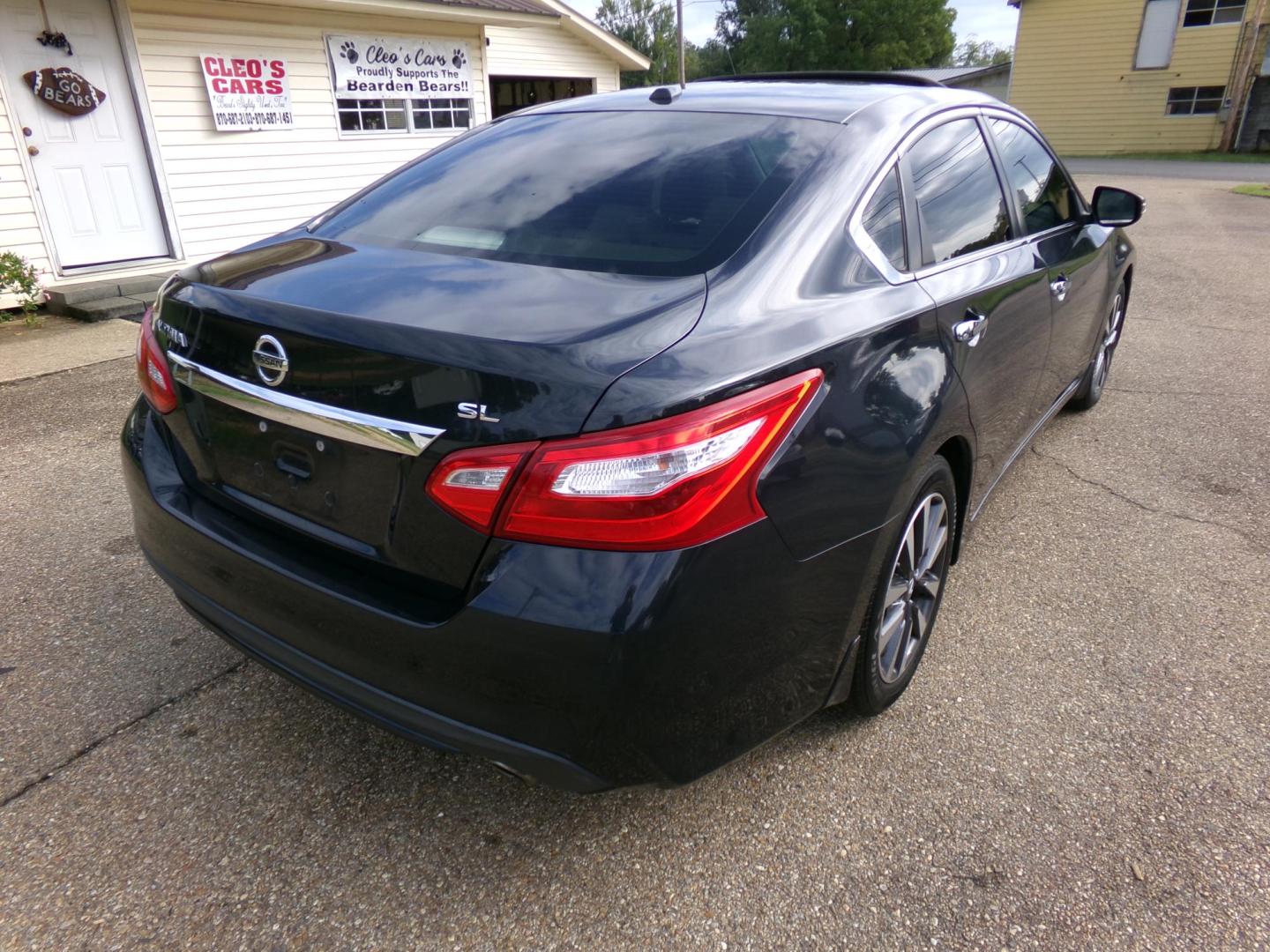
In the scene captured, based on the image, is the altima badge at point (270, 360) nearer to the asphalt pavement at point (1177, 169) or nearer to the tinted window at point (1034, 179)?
the tinted window at point (1034, 179)

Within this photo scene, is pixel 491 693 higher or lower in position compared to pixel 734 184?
lower

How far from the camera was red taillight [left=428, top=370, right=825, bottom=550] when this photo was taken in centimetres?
151

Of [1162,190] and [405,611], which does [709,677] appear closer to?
[405,611]

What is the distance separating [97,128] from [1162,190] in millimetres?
18628

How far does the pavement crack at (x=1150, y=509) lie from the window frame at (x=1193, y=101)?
106 ft

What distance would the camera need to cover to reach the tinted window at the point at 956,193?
245 centimetres

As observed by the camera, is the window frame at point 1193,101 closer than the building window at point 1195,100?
Yes

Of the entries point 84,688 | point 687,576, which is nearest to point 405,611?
point 687,576

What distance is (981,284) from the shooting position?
2.54 meters

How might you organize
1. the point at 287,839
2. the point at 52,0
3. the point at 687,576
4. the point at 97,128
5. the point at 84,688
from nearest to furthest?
the point at 687,576 < the point at 287,839 < the point at 84,688 < the point at 52,0 < the point at 97,128

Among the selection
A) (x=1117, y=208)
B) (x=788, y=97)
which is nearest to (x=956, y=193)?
(x=788, y=97)

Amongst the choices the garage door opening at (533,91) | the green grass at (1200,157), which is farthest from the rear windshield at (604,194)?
the green grass at (1200,157)

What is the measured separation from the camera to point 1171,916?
6.08 ft

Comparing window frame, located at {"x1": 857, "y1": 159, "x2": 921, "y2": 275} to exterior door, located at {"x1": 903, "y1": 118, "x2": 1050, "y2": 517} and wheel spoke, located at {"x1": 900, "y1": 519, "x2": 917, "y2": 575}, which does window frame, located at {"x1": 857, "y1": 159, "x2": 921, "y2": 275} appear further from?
wheel spoke, located at {"x1": 900, "y1": 519, "x2": 917, "y2": 575}
